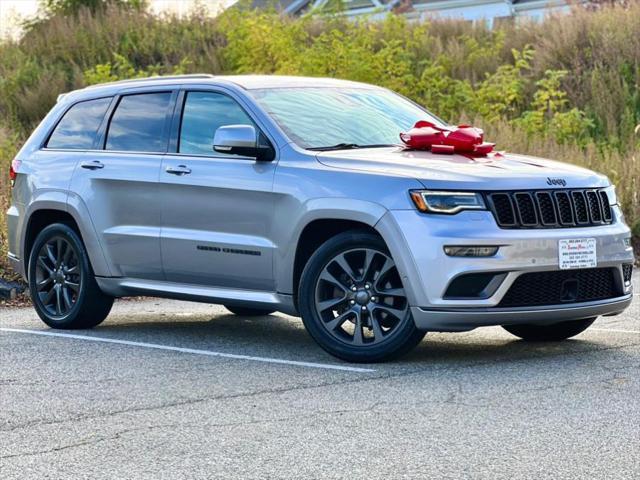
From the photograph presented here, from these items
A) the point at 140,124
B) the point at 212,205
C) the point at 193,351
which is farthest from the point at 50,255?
the point at 212,205

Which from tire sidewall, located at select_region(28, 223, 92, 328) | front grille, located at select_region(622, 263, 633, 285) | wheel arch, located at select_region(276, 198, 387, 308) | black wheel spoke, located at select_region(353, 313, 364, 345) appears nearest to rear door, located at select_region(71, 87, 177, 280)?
tire sidewall, located at select_region(28, 223, 92, 328)

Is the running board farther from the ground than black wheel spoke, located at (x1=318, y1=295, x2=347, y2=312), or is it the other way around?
black wheel spoke, located at (x1=318, y1=295, x2=347, y2=312)

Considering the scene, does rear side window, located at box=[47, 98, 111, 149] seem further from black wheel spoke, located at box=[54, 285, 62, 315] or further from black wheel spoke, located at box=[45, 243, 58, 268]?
black wheel spoke, located at box=[54, 285, 62, 315]

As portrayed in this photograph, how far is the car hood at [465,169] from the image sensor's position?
7613 millimetres

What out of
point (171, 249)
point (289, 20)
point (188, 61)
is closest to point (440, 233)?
point (171, 249)

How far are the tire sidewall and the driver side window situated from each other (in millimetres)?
1243

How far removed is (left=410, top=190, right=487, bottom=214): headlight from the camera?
7.55 m

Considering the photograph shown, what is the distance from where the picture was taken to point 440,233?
7.50 m

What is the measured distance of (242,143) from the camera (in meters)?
8.30

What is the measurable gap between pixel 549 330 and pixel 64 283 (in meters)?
3.57

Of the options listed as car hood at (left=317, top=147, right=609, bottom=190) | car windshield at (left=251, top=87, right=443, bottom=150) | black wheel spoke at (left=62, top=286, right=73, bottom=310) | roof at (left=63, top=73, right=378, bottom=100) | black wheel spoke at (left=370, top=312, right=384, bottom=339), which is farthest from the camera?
black wheel spoke at (left=62, top=286, right=73, bottom=310)

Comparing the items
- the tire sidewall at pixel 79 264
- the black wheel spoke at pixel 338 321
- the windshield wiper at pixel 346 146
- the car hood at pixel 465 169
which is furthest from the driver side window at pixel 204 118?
the black wheel spoke at pixel 338 321

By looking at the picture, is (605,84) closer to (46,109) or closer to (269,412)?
(46,109)

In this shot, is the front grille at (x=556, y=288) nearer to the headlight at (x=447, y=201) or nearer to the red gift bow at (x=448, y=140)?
the headlight at (x=447, y=201)
